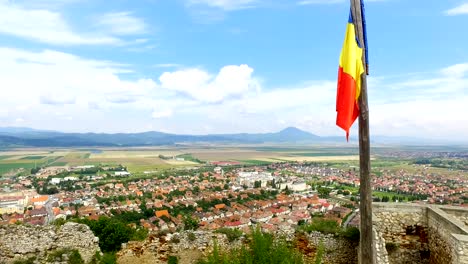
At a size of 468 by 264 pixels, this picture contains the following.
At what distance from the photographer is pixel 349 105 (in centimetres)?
402

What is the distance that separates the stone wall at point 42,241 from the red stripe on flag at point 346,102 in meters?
6.23

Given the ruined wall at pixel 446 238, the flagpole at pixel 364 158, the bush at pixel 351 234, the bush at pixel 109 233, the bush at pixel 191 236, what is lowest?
the bush at pixel 109 233

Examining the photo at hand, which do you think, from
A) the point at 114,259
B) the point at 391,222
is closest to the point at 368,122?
the point at 391,222

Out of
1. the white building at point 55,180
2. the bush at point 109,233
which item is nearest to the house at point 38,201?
the white building at point 55,180

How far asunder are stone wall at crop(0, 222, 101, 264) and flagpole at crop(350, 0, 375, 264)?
584 cm

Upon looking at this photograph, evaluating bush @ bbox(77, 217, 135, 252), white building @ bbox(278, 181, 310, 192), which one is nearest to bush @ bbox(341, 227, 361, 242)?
bush @ bbox(77, 217, 135, 252)

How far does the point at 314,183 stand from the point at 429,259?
208 ft

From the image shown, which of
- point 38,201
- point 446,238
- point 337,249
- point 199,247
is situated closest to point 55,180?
point 38,201

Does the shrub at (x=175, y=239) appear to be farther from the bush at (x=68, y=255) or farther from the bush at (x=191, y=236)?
the bush at (x=68, y=255)

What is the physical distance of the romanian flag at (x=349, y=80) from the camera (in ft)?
13.2

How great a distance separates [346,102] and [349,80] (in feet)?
0.85

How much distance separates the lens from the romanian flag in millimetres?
4016

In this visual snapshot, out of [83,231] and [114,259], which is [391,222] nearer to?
[114,259]

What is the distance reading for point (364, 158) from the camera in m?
4.20
